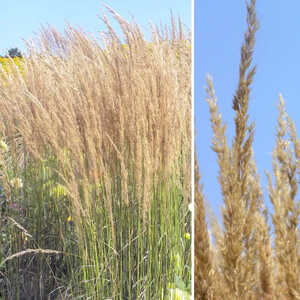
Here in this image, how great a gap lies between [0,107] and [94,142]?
0.73 metres

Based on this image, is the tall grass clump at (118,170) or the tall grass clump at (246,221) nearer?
the tall grass clump at (246,221)

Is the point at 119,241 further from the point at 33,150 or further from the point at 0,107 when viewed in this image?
the point at 0,107

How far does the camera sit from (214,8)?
66.5 inches

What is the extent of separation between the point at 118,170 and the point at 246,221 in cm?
73

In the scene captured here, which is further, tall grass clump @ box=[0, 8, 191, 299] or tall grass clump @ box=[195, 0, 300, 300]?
tall grass clump @ box=[0, 8, 191, 299]

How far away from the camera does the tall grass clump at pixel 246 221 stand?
1139mm

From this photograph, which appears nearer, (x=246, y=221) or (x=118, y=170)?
(x=246, y=221)

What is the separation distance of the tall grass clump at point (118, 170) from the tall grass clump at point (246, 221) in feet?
1.42

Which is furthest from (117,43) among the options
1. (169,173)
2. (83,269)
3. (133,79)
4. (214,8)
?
(83,269)

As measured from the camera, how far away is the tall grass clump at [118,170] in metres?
1.64

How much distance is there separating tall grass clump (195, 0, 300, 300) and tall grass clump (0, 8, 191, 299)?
0.43m

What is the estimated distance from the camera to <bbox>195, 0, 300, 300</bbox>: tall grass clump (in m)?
1.14

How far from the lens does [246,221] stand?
115 centimetres

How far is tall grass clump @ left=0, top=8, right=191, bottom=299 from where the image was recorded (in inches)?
64.6
